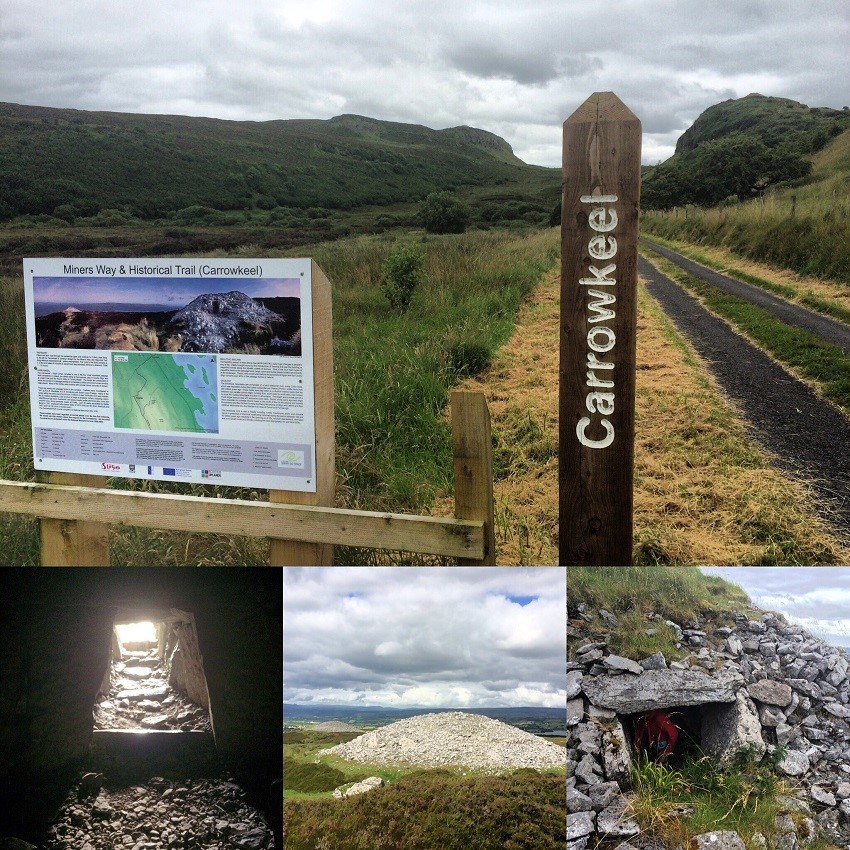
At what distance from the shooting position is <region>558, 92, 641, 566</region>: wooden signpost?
343cm

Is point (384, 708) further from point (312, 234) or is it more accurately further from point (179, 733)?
point (312, 234)

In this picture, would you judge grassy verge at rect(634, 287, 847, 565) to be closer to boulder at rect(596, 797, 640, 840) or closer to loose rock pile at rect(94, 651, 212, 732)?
boulder at rect(596, 797, 640, 840)

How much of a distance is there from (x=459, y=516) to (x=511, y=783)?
1.25 meters

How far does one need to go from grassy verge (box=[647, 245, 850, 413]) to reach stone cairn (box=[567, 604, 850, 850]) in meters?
1.34

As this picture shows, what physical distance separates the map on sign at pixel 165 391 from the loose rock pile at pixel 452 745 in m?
1.66

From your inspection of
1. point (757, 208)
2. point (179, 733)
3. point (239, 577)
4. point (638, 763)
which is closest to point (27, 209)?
point (239, 577)

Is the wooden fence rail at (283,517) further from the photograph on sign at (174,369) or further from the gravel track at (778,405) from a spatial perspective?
the gravel track at (778,405)

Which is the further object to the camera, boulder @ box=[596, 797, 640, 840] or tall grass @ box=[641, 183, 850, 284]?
tall grass @ box=[641, 183, 850, 284]

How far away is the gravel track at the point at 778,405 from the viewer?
4.14m

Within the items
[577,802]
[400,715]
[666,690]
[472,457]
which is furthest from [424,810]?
[472,457]

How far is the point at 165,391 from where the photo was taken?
409cm

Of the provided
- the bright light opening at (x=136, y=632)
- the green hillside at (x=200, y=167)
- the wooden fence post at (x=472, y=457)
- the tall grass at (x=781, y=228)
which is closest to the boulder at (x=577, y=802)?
the wooden fence post at (x=472, y=457)

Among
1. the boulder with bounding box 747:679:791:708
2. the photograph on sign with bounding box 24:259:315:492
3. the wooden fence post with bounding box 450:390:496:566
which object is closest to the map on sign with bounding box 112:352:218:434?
the photograph on sign with bounding box 24:259:315:492

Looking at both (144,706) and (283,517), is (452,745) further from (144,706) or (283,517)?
(144,706)
